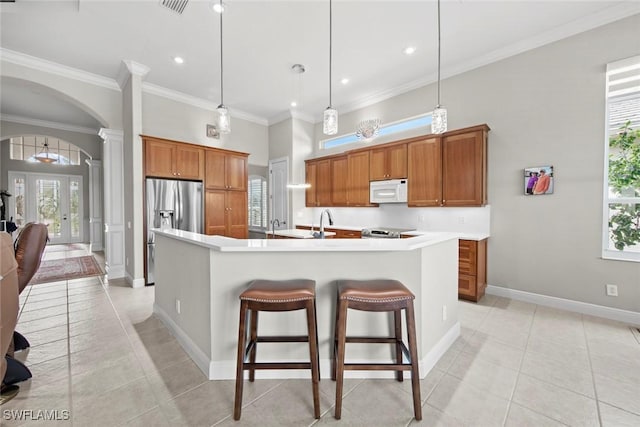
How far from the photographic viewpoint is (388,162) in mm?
4629

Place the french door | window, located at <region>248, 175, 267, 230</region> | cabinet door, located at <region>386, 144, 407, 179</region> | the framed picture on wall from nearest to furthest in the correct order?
1. the framed picture on wall
2. cabinet door, located at <region>386, 144, 407, 179</region>
3. window, located at <region>248, 175, 267, 230</region>
4. the french door

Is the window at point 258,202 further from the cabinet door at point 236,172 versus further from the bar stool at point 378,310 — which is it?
the bar stool at point 378,310

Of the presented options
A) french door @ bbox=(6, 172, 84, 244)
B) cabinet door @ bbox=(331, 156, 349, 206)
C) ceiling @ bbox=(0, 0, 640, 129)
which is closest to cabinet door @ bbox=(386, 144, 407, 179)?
ceiling @ bbox=(0, 0, 640, 129)

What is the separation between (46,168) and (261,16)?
933 cm

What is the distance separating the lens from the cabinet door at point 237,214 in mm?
5307

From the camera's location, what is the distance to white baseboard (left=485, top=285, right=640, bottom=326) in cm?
287

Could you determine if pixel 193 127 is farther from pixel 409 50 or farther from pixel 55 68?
pixel 409 50

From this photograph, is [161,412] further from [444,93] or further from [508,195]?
[444,93]

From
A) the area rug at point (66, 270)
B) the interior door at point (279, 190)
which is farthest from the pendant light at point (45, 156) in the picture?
the interior door at point (279, 190)

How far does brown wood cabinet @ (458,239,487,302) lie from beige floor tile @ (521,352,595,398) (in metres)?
1.29

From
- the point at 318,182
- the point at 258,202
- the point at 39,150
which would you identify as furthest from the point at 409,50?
the point at 39,150

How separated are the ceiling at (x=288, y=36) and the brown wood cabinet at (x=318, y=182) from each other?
64.5 inches

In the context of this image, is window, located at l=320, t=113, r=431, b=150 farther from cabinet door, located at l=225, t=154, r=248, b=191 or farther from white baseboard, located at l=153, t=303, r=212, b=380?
white baseboard, located at l=153, t=303, r=212, b=380

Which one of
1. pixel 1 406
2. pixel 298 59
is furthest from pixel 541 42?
pixel 1 406
